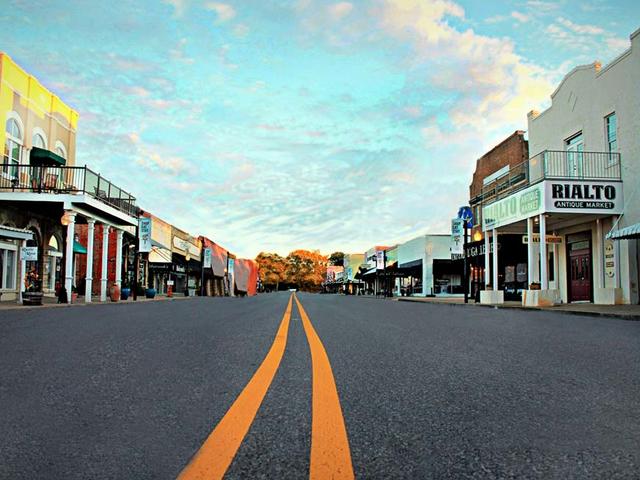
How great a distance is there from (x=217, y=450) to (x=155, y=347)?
4608 mm

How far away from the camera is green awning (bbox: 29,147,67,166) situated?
81.9 feet

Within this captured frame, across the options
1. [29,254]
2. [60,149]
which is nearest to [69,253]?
[29,254]

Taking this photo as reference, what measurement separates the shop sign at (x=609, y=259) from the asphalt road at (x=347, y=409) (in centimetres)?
1480

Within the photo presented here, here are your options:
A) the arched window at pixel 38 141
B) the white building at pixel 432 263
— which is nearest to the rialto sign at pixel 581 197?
the arched window at pixel 38 141

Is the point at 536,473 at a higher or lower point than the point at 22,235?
lower

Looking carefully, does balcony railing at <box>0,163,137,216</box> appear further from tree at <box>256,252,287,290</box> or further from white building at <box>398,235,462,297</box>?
tree at <box>256,252,287,290</box>

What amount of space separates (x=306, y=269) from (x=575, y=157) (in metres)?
140

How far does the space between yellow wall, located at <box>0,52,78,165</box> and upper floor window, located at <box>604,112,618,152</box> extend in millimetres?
24667

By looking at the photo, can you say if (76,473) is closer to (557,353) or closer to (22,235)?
(557,353)

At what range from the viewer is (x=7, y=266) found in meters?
24.8

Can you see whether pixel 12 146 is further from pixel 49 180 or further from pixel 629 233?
pixel 629 233

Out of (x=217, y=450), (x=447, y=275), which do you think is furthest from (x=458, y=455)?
(x=447, y=275)

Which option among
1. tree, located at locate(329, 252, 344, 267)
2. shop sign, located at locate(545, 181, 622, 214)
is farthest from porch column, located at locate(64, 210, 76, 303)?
tree, located at locate(329, 252, 344, 267)

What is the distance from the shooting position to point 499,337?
9031 mm
